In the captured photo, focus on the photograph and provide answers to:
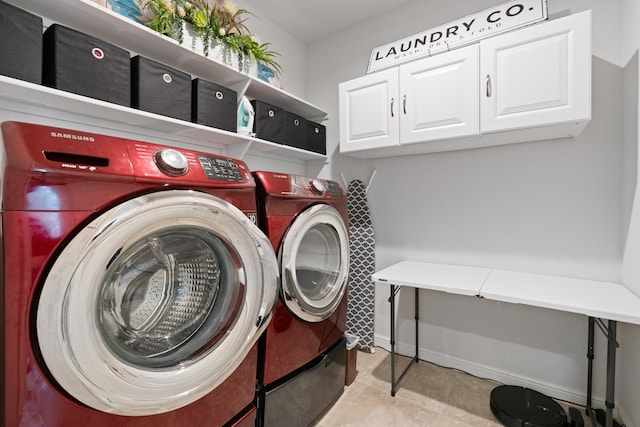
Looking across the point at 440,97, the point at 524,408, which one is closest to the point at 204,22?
the point at 440,97

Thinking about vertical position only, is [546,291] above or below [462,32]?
below

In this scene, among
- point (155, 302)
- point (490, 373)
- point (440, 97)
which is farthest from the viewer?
point (490, 373)

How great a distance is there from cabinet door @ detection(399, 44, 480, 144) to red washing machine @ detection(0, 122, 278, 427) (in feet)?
4.08

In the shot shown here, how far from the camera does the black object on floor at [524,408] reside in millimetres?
1524

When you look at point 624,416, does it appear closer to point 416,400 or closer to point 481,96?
point 416,400

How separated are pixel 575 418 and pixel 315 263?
1.61 meters

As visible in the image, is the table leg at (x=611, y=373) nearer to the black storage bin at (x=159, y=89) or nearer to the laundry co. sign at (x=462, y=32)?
the laundry co. sign at (x=462, y=32)

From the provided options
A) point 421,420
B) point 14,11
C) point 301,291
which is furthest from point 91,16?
point 421,420

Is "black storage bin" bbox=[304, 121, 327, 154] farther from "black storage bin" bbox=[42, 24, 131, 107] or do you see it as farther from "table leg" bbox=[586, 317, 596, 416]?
"table leg" bbox=[586, 317, 596, 416]

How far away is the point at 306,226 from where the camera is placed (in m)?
1.52

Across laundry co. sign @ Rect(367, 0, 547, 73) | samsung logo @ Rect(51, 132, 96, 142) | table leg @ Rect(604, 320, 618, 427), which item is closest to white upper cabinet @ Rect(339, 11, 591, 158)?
laundry co. sign @ Rect(367, 0, 547, 73)

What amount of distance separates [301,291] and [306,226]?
33cm

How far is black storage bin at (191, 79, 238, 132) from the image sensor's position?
5.39ft

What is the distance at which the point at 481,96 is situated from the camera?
1.70 meters
